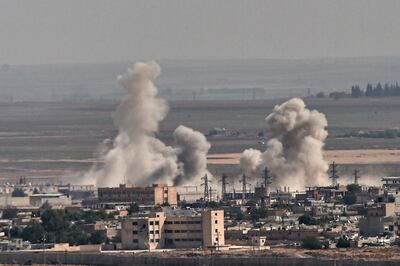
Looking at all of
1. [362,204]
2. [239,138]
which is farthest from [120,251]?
[239,138]

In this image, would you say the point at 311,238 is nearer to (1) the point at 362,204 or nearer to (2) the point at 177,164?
(1) the point at 362,204

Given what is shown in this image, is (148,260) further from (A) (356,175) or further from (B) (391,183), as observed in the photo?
(A) (356,175)

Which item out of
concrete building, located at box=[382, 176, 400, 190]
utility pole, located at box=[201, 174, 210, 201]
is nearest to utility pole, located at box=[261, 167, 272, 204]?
utility pole, located at box=[201, 174, 210, 201]

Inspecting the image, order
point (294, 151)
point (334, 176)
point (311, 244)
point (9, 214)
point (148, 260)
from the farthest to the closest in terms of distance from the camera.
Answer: point (294, 151)
point (334, 176)
point (9, 214)
point (311, 244)
point (148, 260)

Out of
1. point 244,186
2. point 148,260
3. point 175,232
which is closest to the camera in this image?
point 148,260

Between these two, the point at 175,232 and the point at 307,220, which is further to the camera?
the point at 307,220

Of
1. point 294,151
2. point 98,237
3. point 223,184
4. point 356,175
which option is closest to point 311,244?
point 98,237

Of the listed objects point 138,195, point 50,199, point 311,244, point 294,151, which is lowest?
point 311,244

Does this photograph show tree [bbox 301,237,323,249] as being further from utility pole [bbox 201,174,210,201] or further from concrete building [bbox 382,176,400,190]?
concrete building [bbox 382,176,400,190]
